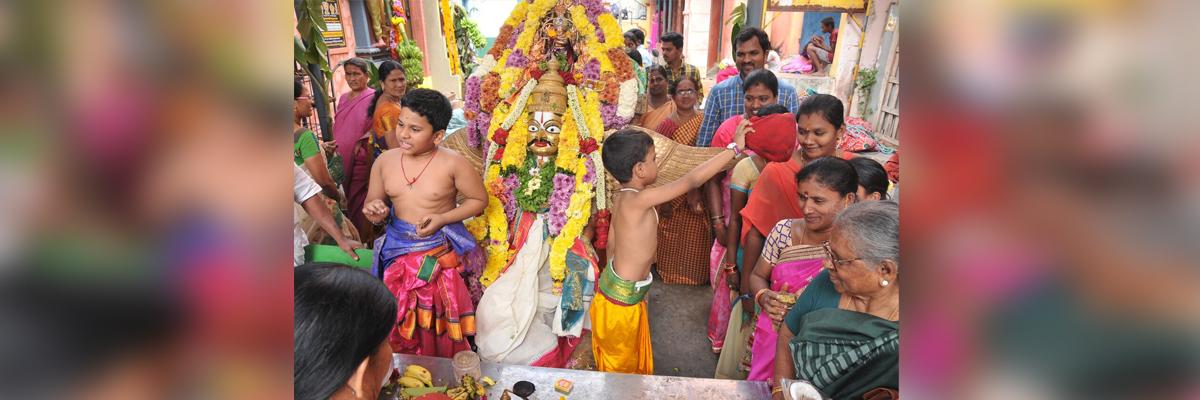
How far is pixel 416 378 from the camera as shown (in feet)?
7.15

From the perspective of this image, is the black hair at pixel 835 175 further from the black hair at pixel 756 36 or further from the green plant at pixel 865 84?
the green plant at pixel 865 84

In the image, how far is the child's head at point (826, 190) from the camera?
2488 mm

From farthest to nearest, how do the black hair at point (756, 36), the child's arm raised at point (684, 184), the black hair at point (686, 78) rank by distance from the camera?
the black hair at point (686, 78) → the black hair at point (756, 36) → the child's arm raised at point (684, 184)

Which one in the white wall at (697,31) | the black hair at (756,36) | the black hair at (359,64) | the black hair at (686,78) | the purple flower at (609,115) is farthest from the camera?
the white wall at (697,31)

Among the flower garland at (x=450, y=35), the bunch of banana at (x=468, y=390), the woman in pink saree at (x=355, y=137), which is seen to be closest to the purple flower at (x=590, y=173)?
the bunch of banana at (x=468, y=390)

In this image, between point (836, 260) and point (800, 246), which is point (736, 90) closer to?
point (800, 246)

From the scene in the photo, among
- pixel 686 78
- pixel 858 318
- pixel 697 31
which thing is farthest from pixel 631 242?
pixel 697 31

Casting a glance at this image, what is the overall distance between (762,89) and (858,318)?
2712 millimetres

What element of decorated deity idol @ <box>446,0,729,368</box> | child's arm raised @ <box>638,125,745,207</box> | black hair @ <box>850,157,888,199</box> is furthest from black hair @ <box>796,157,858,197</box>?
decorated deity idol @ <box>446,0,729,368</box>

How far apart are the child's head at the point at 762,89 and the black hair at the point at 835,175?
1.70 meters
